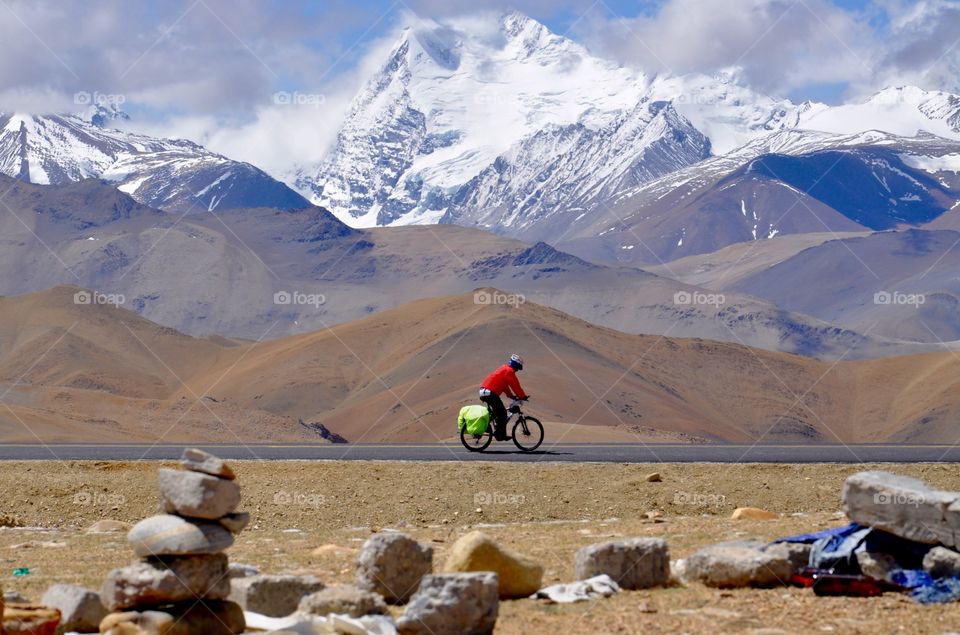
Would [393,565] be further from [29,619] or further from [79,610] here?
[29,619]

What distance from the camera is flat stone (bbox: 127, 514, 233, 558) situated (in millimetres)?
11914

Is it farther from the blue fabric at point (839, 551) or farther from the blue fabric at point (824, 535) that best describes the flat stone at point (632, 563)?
the blue fabric at point (824, 535)

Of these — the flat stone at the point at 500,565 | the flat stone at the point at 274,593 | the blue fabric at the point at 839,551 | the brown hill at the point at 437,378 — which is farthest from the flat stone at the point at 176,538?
the brown hill at the point at 437,378

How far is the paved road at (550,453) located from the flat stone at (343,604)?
1420 centimetres

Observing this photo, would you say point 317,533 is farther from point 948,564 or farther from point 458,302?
point 458,302

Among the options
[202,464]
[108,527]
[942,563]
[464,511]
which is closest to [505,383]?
[464,511]

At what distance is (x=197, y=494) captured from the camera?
12.0m

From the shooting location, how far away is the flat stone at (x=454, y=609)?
11.2 metres

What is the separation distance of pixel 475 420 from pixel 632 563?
46.0ft

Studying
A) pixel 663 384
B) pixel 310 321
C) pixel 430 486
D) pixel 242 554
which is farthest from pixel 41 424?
pixel 310 321

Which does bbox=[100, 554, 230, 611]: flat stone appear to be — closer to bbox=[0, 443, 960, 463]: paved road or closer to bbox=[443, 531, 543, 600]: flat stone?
bbox=[443, 531, 543, 600]: flat stone

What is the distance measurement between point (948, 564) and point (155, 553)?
24.6 ft

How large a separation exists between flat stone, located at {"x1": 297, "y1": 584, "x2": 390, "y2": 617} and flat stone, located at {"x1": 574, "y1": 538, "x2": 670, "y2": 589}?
8.59 feet

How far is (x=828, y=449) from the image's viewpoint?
3103 cm
